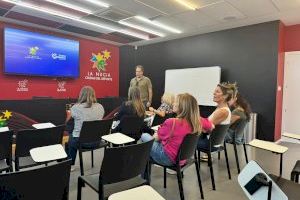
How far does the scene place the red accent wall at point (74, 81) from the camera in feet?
18.1

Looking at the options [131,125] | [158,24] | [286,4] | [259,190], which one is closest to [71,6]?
[158,24]

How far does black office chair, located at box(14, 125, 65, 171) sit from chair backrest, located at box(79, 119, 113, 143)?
13.7 inches

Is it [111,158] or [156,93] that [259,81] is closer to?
[156,93]

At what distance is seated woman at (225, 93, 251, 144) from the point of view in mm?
3338

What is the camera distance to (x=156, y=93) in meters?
7.34

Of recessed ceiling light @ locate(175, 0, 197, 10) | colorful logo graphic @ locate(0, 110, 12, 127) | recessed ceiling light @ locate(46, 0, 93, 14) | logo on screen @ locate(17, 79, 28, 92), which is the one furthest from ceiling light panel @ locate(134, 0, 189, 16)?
logo on screen @ locate(17, 79, 28, 92)

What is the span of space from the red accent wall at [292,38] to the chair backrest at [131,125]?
4.04m

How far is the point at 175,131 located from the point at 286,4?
3.39m

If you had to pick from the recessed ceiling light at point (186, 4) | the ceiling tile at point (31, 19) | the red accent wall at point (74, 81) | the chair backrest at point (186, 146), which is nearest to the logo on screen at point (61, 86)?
the red accent wall at point (74, 81)

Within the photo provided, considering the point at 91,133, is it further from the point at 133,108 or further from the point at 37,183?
the point at 37,183

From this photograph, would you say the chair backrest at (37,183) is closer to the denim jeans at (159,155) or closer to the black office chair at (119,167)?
the black office chair at (119,167)

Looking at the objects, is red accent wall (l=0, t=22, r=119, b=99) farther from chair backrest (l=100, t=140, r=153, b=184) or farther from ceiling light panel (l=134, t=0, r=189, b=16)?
chair backrest (l=100, t=140, r=153, b=184)

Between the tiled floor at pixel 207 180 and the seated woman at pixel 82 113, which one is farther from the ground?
the seated woman at pixel 82 113

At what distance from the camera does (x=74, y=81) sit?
666cm
